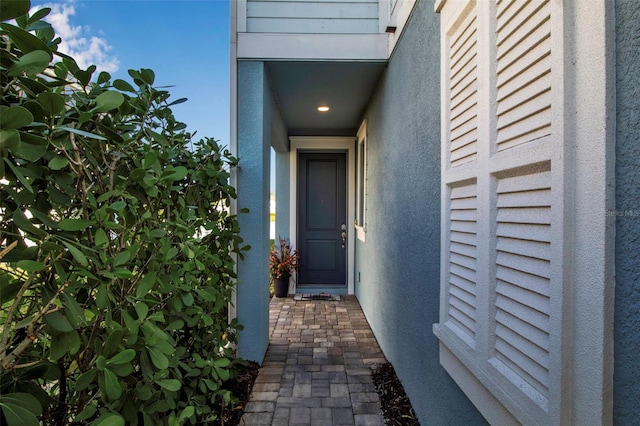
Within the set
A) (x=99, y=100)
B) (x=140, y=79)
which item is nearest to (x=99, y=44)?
(x=140, y=79)

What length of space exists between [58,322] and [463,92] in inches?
55.8

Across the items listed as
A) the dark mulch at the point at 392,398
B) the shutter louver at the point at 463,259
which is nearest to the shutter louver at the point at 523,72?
the shutter louver at the point at 463,259

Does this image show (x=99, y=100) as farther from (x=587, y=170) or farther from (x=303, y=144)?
(x=303, y=144)

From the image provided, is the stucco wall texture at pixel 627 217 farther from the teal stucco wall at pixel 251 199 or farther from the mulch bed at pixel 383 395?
the teal stucco wall at pixel 251 199

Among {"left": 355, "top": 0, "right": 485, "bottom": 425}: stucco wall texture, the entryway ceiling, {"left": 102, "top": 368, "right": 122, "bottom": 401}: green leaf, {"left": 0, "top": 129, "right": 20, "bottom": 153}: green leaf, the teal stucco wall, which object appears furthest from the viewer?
the entryway ceiling

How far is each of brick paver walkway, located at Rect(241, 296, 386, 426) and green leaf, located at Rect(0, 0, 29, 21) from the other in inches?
86.3

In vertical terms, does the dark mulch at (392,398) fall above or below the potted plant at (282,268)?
below

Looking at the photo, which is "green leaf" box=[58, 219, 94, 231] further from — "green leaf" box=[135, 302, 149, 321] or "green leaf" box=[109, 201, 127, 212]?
"green leaf" box=[135, 302, 149, 321]

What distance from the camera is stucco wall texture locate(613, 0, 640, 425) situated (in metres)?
0.67

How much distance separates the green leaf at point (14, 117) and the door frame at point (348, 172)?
4906 mm

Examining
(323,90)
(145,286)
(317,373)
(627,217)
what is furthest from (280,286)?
(627,217)

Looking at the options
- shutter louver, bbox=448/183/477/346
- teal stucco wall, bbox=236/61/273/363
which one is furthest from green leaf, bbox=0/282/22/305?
teal stucco wall, bbox=236/61/273/363

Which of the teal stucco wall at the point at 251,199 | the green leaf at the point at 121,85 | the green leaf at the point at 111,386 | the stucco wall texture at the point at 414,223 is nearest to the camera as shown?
the green leaf at the point at 111,386

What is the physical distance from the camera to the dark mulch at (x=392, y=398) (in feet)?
6.95
